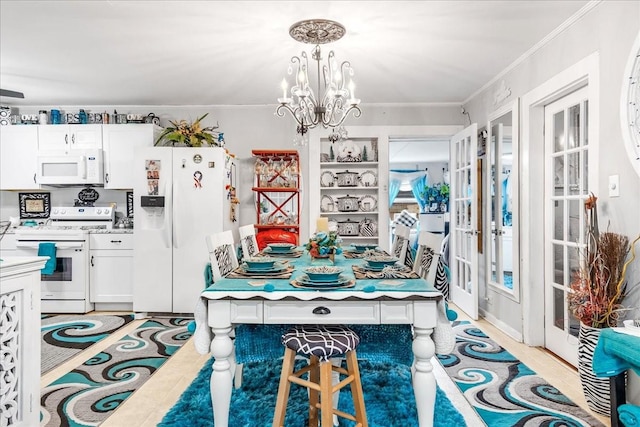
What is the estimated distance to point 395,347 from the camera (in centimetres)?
221

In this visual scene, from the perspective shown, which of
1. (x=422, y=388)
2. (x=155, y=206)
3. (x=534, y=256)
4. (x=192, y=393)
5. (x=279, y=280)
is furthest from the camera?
(x=155, y=206)

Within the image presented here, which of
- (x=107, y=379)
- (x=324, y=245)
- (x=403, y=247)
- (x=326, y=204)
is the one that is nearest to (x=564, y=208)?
(x=403, y=247)

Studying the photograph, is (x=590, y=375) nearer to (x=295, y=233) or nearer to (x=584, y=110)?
(x=584, y=110)

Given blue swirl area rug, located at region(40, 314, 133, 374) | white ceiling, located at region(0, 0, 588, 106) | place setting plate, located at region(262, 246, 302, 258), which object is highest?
white ceiling, located at region(0, 0, 588, 106)

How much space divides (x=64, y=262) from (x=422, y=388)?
161 inches

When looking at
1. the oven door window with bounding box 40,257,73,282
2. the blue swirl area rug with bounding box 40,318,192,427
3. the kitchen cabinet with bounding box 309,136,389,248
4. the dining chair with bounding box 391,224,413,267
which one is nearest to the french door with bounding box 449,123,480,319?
Answer: the kitchen cabinet with bounding box 309,136,389,248

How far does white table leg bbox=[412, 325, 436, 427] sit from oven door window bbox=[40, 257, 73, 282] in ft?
13.1

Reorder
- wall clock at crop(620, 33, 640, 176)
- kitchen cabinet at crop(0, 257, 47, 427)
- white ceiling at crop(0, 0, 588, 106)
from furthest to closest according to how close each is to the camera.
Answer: white ceiling at crop(0, 0, 588, 106) < wall clock at crop(620, 33, 640, 176) < kitchen cabinet at crop(0, 257, 47, 427)

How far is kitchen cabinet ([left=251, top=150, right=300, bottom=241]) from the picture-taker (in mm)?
4911

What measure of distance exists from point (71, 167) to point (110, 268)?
1242mm

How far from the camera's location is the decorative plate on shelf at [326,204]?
5.13m

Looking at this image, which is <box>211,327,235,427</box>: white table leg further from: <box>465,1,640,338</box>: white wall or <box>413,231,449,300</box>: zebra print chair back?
<box>465,1,640,338</box>: white wall

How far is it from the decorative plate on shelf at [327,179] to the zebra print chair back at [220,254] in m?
2.38

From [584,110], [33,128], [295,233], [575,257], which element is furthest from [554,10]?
[33,128]
